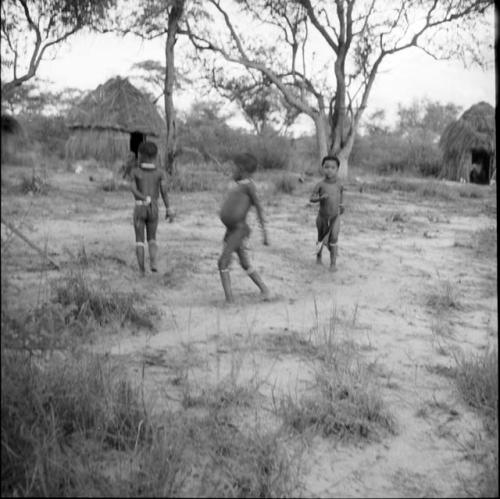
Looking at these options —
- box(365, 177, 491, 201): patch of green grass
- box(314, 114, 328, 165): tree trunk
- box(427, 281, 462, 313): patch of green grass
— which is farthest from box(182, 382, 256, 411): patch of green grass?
box(314, 114, 328, 165): tree trunk

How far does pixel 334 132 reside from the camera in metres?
18.4

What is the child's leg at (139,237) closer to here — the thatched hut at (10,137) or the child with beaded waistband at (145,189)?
the child with beaded waistband at (145,189)

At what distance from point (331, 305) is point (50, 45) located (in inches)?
533

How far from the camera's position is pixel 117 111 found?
21.0 metres

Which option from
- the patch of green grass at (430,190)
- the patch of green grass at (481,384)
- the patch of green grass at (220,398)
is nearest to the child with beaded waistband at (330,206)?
the patch of green grass at (481,384)

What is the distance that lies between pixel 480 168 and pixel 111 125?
47.6 ft

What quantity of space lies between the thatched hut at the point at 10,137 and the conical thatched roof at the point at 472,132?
76.0 ft

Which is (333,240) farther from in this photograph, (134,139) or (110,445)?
(134,139)

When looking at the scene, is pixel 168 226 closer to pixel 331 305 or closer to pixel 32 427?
pixel 331 305

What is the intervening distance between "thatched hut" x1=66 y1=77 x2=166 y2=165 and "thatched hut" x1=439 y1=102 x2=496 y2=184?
453 inches

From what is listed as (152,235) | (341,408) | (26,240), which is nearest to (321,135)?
(152,235)

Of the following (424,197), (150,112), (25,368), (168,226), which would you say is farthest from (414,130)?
(25,368)

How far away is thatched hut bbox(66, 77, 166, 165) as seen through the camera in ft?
68.4

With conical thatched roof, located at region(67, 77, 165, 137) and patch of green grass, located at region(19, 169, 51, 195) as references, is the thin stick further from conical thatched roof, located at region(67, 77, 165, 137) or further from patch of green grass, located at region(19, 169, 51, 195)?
conical thatched roof, located at region(67, 77, 165, 137)
